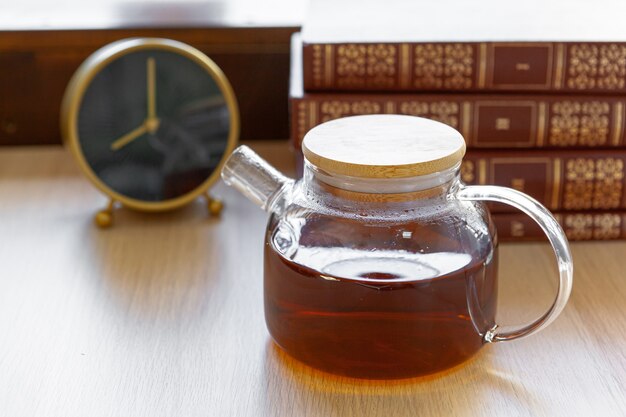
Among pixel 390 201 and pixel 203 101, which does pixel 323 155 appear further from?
pixel 203 101

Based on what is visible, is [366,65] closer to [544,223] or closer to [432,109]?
[432,109]

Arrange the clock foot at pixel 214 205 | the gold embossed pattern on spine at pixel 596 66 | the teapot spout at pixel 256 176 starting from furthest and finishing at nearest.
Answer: the clock foot at pixel 214 205 → the gold embossed pattern on spine at pixel 596 66 → the teapot spout at pixel 256 176

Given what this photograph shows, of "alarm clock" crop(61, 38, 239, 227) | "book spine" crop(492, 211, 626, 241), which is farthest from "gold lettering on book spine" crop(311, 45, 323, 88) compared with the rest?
"book spine" crop(492, 211, 626, 241)

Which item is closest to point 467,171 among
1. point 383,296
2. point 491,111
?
point 491,111

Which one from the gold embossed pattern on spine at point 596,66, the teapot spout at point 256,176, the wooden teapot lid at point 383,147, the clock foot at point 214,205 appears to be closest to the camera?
the wooden teapot lid at point 383,147

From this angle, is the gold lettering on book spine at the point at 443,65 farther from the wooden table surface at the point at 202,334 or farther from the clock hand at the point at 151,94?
the clock hand at the point at 151,94

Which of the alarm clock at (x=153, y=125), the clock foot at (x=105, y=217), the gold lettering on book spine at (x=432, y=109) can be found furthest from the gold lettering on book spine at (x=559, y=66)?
the clock foot at (x=105, y=217)

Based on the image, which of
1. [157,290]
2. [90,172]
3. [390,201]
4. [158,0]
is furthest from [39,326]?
[158,0]
